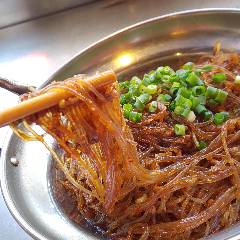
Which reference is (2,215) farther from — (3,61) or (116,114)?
(3,61)

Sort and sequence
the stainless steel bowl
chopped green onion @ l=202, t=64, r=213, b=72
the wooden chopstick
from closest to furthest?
1. the wooden chopstick
2. chopped green onion @ l=202, t=64, r=213, b=72
3. the stainless steel bowl

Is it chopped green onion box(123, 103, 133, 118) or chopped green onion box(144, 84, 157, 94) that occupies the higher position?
chopped green onion box(144, 84, 157, 94)

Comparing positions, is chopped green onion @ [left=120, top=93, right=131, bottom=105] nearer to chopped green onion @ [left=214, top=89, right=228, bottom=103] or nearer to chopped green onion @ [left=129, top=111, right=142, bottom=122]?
chopped green onion @ [left=129, top=111, right=142, bottom=122]

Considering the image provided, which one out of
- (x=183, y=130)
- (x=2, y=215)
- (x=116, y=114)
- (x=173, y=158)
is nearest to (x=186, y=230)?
(x=173, y=158)

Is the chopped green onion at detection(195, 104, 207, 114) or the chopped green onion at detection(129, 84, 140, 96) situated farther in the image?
the chopped green onion at detection(129, 84, 140, 96)

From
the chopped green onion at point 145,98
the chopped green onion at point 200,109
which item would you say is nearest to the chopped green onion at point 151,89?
the chopped green onion at point 145,98

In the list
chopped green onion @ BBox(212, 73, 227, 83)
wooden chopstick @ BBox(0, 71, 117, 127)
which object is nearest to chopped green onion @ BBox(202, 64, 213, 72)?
chopped green onion @ BBox(212, 73, 227, 83)
